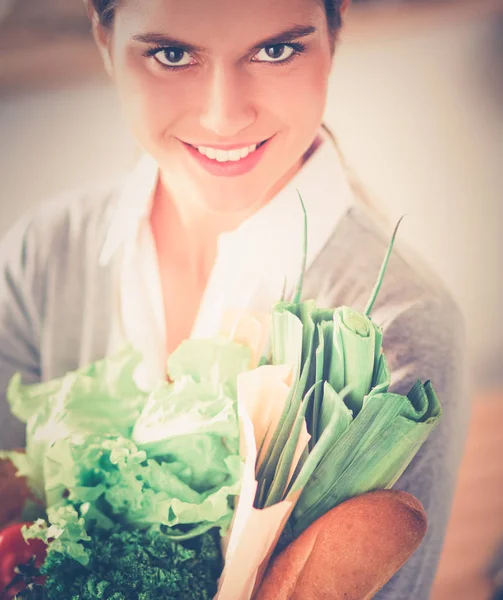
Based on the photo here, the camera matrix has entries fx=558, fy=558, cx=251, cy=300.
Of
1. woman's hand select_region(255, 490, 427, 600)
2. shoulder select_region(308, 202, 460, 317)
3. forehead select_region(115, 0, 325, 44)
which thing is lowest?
woman's hand select_region(255, 490, 427, 600)

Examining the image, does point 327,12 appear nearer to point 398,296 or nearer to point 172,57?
point 172,57

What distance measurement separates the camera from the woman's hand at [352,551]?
0.70 metres

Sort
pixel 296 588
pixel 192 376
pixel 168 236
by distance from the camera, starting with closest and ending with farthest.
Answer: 1. pixel 296 588
2. pixel 192 376
3. pixel 168 236

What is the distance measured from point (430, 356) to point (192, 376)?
36cm

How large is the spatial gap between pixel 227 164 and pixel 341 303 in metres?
0.28

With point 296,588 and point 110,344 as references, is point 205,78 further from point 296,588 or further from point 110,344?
point 296,588

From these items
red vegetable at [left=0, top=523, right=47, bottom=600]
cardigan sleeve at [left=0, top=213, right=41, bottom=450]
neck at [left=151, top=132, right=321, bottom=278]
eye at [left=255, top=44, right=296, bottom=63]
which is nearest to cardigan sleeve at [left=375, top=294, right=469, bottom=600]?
neck at [left=151, top=132, right=321, bottom=278]

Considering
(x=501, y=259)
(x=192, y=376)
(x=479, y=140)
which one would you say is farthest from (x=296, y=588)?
(x=479, y=140)

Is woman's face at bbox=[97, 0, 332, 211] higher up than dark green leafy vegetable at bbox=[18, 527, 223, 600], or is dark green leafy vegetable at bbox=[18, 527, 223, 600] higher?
woman's face at bbox=[97, 0, 332, 211]

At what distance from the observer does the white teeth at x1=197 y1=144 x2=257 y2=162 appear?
33.9 inches

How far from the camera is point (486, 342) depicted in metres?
0.91

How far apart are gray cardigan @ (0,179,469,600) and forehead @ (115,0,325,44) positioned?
0.96ft

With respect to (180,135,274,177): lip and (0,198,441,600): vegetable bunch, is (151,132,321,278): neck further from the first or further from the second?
(0,198,441,600): vegetable bunch

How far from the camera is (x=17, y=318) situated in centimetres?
104
